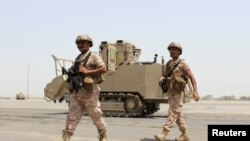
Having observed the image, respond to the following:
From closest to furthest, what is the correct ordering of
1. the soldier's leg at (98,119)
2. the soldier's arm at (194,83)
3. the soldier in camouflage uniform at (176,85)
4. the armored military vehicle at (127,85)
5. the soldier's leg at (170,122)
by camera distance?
the soldier's leg at (98,119), the soldier's arm at (194,83), the soldier's leg at (170,122), the soldier in camouflage uniform at (176,85), the armored military vehicle at (127,85)

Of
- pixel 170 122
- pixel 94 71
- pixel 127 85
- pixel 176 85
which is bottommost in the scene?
pixel 170 122

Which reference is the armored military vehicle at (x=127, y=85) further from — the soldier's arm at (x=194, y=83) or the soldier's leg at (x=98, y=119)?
the soldier's leg at (x=98, y=119)

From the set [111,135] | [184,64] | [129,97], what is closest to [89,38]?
[184,64]

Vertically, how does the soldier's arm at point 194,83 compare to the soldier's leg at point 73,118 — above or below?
above

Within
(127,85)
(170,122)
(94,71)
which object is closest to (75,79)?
(94,71)

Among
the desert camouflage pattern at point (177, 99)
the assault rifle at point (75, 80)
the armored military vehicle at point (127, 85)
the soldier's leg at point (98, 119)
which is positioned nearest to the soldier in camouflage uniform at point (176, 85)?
the desert camouflage pattern at point (177, 99)

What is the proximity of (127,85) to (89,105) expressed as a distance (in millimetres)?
11984

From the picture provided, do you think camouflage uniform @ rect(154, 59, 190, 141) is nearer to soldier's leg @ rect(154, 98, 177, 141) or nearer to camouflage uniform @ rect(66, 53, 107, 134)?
soldier's leg @ rect(154, 98, 177, 141)

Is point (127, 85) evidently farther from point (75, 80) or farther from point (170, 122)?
point (75, 80)

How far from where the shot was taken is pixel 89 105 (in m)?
6.88

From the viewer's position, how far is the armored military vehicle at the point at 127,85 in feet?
60.5

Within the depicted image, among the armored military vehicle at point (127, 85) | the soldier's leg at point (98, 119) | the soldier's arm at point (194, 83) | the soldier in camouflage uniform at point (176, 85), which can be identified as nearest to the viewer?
the soldier's leg at point (98, 119)

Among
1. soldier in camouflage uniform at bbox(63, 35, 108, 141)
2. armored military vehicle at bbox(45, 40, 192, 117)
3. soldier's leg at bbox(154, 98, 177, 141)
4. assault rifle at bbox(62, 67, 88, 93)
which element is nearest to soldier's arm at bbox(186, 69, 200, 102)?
soldier's leg at bbox(154, 98, 177, 141)

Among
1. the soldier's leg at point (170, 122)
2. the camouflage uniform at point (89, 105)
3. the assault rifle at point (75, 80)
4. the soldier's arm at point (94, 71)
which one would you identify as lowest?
the soldier's leg at point (170, 122)
